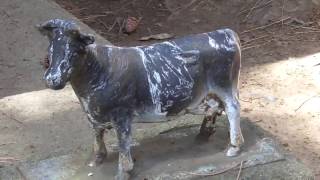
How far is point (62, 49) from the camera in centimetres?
216

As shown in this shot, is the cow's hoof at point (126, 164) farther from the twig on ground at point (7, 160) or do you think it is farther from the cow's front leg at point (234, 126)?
the twig on ground at point (7, 160)

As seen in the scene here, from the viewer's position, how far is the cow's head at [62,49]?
215cm

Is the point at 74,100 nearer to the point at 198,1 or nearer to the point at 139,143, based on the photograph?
the point at 139,143

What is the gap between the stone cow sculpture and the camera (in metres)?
2.27

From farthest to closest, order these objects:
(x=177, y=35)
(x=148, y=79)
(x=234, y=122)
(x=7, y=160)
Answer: (x=177, y=35), (x=7, y=160), (x=234, y=122), (x=148, y=79)

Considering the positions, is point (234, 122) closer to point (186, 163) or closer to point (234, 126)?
point (234, 126)

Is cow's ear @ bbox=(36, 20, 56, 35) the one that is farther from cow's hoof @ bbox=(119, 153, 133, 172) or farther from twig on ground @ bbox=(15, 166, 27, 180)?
twig on ground @ bbox=(15, 166, 27, 180)

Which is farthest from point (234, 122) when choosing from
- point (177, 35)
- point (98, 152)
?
point (177, 35)

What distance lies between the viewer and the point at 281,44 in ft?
15.3

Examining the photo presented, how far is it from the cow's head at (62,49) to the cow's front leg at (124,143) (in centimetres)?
27

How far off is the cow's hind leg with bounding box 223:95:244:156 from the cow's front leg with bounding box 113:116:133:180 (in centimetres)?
37

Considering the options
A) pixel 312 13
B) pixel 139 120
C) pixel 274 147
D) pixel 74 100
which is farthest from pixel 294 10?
Result: pixel 139 120

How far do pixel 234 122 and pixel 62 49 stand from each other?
0.71 meters

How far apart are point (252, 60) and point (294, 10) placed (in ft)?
2.90
